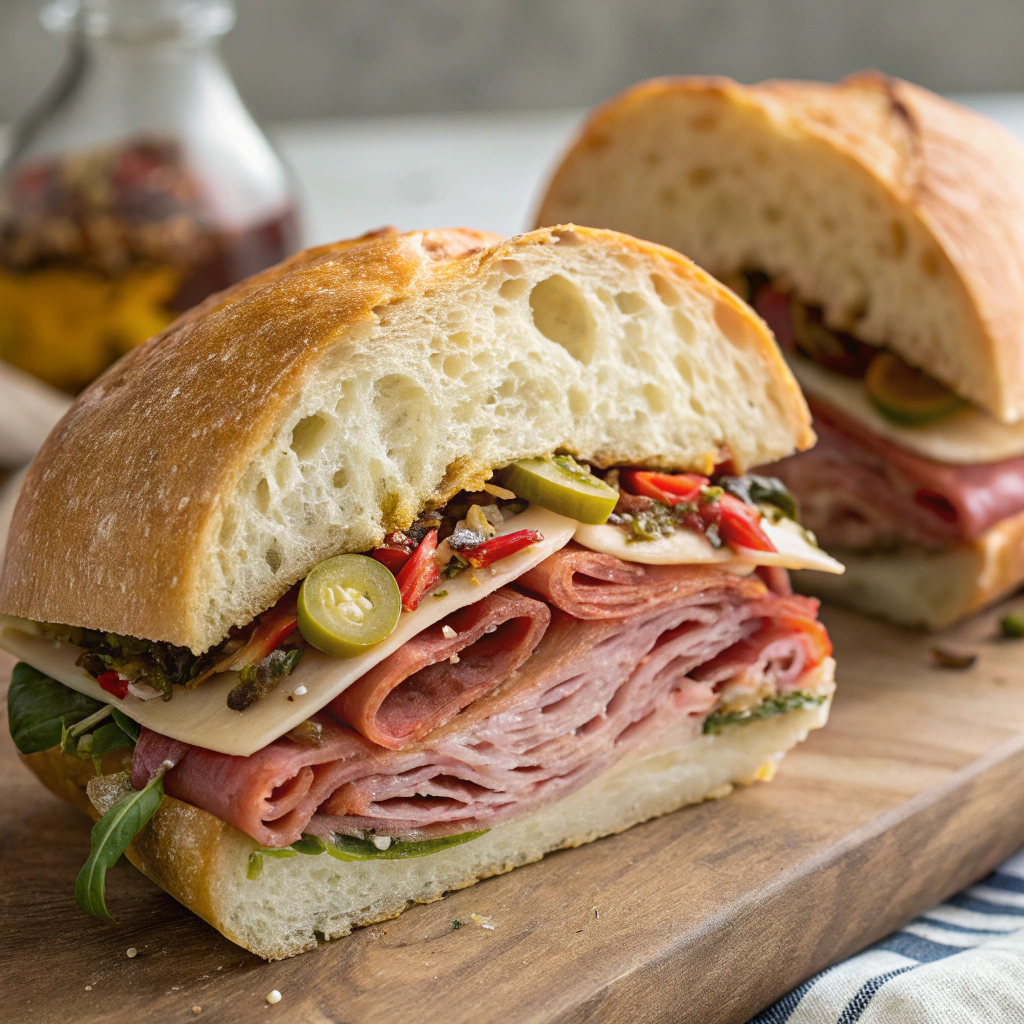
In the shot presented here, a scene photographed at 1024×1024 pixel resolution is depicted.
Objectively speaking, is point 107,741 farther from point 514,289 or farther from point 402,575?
point 514,289

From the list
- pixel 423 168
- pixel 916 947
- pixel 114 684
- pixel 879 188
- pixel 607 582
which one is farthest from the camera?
pixel 423 168

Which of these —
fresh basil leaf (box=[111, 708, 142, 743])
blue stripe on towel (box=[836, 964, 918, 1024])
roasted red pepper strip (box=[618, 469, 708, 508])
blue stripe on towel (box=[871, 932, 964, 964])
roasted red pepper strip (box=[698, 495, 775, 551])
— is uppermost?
roasted red pepper strip (box=[618, 469, 708, 508])

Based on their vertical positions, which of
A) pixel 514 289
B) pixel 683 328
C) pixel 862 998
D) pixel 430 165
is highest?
pixel 514 289

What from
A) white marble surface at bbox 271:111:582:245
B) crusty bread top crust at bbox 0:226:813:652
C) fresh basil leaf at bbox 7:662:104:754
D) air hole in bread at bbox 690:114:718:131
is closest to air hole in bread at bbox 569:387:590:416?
crusty bread top crust at bbox 0:226:813:652

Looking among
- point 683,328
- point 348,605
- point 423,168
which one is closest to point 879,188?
point 683,328

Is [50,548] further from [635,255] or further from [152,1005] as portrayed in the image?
[635,255]

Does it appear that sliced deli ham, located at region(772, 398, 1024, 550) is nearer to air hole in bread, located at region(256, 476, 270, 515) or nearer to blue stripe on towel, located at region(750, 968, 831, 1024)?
blue stripe on towel, located at region(750, 968, 831, 1024)
